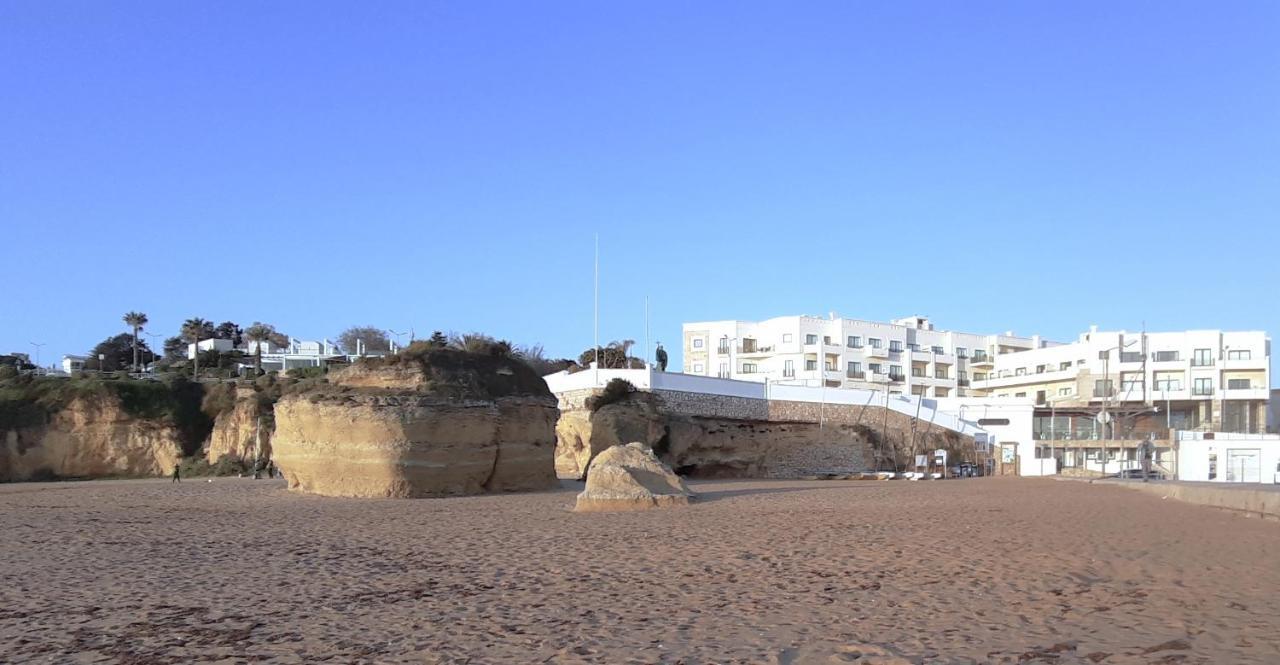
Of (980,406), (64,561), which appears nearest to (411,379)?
(64,561)

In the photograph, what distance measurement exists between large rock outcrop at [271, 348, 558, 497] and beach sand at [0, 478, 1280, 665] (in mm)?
6709

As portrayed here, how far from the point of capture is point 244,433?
50312 mm

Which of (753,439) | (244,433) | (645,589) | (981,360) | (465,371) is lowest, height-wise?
(753,439)

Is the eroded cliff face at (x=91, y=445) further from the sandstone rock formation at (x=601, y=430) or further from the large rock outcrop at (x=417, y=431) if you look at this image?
the large rock outcrop at (x=417, y=431)

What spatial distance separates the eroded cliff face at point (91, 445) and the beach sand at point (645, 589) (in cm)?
3213

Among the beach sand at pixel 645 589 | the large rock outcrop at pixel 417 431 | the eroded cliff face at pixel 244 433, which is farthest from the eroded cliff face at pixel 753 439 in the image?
the beach sand at pixel 645 589

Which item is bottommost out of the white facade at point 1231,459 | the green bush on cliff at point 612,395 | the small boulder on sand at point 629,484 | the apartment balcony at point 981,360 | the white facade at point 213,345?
the white facade at point 1231,459

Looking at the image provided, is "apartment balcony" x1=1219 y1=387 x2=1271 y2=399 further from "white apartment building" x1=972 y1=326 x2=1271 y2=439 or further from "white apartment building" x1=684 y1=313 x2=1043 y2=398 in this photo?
"white apartment building" x1=684 y1=313 x2=1043 y2=398

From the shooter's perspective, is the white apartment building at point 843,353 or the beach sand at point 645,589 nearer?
the beach sand at point 645,589

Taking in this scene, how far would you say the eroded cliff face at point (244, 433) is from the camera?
164 ft

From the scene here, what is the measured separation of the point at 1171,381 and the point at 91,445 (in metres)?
72.6

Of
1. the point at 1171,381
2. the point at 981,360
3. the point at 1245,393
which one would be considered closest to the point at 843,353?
the point at 981,360

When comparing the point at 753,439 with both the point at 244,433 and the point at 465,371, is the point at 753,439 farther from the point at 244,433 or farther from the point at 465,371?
the point at 244,433

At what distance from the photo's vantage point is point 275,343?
10088cm
